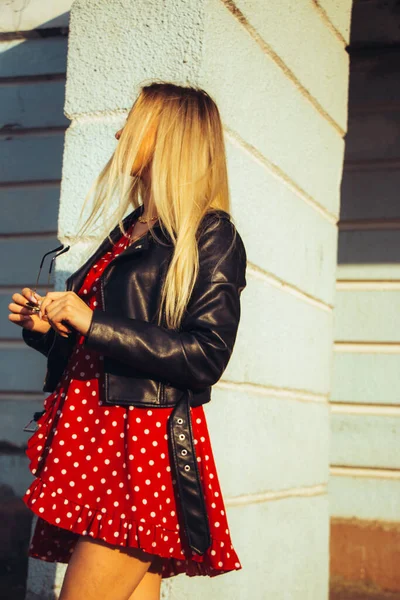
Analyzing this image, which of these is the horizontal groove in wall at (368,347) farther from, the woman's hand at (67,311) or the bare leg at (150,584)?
the woman's hand at (67,311)

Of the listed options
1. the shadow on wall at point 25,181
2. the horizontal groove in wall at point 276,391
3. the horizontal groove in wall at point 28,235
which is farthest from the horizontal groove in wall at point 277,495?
the horizontal groove in wall at point 28,235

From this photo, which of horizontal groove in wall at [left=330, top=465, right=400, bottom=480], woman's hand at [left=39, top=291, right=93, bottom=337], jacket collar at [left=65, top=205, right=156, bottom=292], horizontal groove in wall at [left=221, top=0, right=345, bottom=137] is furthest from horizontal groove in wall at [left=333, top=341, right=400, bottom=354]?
woman's hand at [left=39, top=291, right=93, bottom=337]

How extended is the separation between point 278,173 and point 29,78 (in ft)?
8.41

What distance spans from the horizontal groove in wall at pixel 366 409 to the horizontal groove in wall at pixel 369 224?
1.10 m

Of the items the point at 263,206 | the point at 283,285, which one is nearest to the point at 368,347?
the point at 283,285

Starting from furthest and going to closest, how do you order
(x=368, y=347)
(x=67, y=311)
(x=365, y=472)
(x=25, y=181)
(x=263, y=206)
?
(x=25, y=181) → (x=368, y=347) → (x=365, y=472) → (x=263, y=206) → (x=67, y=311)

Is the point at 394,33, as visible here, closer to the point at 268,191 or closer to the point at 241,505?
the point at 268,191

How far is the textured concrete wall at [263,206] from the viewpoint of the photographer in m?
3.21

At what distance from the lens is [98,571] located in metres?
2.03

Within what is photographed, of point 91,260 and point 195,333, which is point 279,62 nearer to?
point 91,260

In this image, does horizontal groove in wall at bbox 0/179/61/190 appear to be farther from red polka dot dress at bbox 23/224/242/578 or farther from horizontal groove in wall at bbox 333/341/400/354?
red polka dot dress at bbox 23/224/242/578

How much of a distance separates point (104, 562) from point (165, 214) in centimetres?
85

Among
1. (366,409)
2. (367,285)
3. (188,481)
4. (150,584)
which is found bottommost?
(150,584)

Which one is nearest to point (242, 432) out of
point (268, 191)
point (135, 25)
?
point (268, 191)
